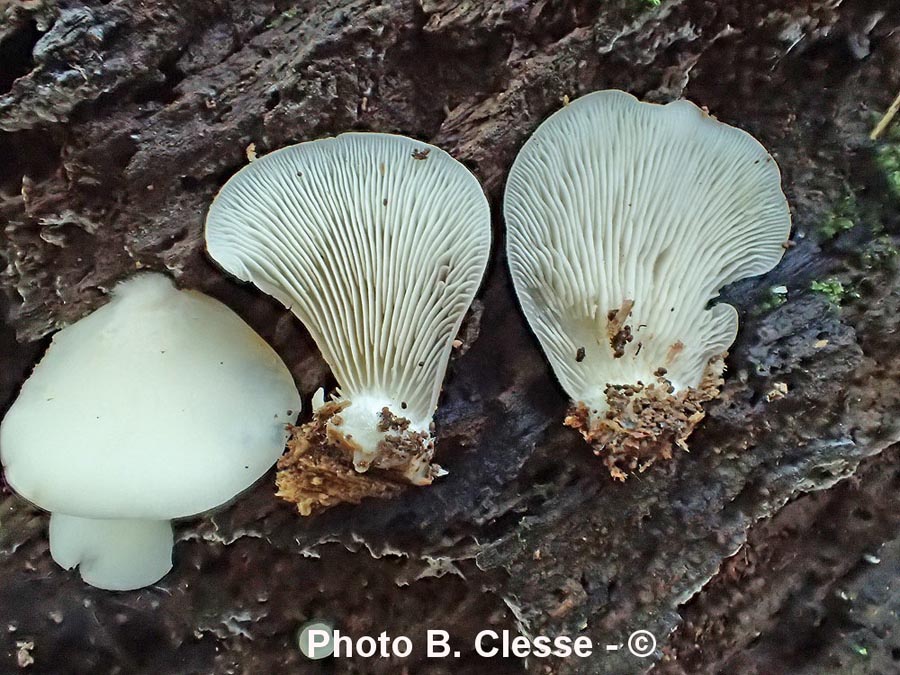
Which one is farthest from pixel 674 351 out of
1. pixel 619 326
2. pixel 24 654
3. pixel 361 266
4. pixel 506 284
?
pixel 24 654

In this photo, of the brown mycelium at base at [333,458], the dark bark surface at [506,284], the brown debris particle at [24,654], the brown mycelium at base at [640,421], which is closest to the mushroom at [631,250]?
the brown mycelium at base at [640,421]

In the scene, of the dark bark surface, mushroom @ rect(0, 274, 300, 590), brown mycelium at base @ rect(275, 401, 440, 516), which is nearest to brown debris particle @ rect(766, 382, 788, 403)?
the dark bark surface

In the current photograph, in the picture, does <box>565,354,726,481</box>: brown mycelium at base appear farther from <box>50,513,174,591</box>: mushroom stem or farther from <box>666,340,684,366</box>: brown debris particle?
<box>50,513,174,591</box>: mushroom stem

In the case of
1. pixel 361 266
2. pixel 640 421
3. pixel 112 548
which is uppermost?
pixel 361 266

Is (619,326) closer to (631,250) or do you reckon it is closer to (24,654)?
(631,250)

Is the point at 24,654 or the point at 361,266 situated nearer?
the point at 361,266

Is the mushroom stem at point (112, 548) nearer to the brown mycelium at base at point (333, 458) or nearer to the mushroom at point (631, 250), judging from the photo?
the brown mycelium at base at point (333, 458)

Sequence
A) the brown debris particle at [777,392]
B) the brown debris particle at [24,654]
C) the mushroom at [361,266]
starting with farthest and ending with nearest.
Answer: the brown debris particle at [24,654], the brown debris particle at [777,392], the mushroom at [361,266]
